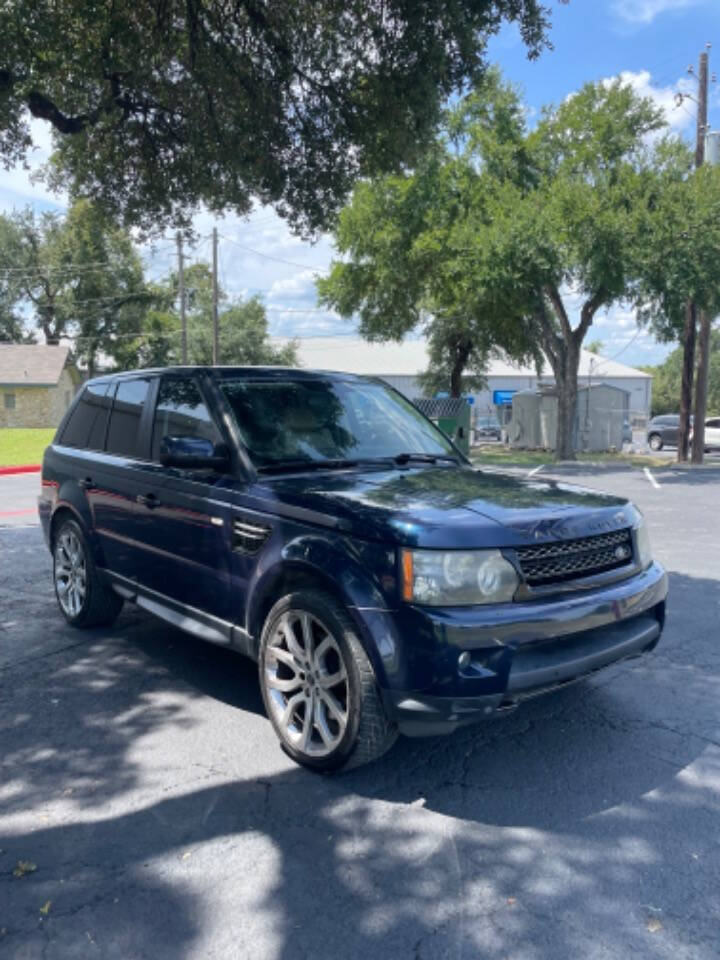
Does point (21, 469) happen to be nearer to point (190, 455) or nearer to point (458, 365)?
point (190, 455)

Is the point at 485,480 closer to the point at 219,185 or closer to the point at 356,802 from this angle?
the point at 356,802

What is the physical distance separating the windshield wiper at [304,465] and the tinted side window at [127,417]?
134 centimetres

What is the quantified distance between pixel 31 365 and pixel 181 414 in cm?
4582

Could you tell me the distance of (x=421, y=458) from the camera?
4.65 meters

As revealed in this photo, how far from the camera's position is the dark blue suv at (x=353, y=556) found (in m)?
3.11

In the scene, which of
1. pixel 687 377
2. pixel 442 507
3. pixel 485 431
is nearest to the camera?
pixel 442 507

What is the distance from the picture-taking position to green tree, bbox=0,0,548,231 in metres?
7.52

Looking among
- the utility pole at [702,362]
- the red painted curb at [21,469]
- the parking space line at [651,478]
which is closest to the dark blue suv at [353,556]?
the parking space line at [651,478]

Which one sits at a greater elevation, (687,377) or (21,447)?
(687,377)

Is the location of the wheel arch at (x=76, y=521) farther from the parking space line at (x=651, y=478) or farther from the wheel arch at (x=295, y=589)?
the parking space line at (x=651, y=478)

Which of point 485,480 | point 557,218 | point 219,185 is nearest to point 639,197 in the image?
point 557,218

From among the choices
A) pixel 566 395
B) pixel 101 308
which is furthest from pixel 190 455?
pixel 101 308

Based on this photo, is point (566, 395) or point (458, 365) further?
point (458, 365)

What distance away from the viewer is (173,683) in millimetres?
4605
